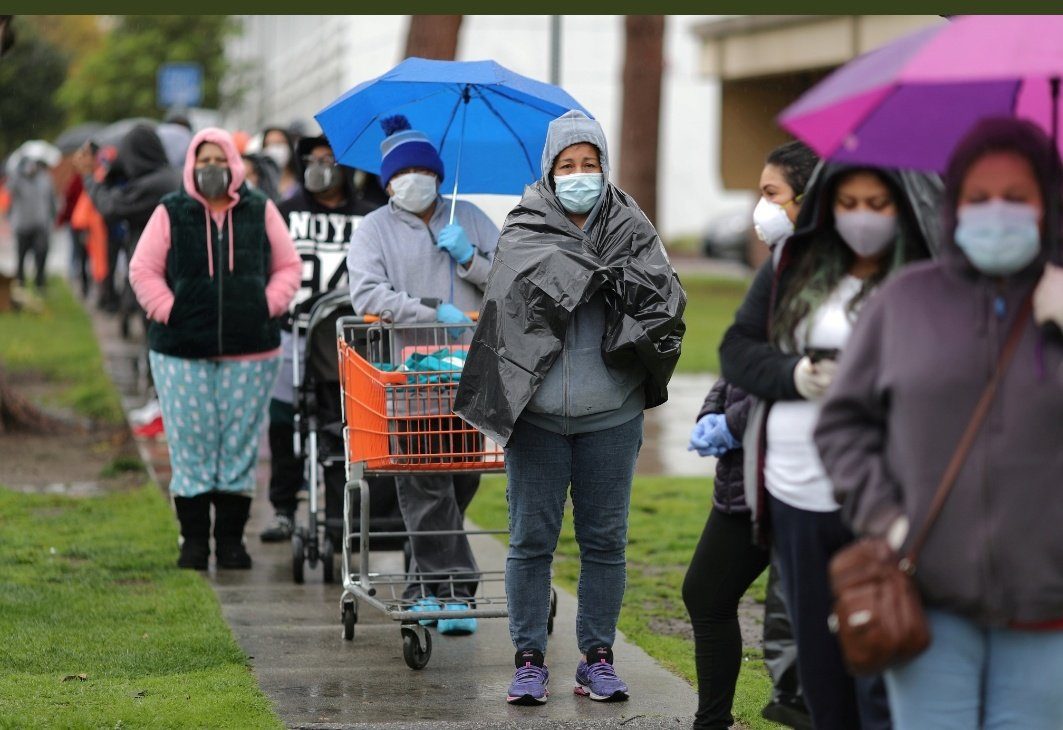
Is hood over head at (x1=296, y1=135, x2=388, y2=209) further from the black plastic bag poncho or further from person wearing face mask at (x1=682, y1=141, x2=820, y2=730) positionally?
person wearing face mask at (x1=682, y1=141, x2=820, y2=730)

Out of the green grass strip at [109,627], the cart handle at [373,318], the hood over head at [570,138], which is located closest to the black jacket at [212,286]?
the green grass strip at [109,627]

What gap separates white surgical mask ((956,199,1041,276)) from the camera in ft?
11.9

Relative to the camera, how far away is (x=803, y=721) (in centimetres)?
465

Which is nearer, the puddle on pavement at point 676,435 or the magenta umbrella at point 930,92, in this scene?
the magenta umbrella at point 930,92

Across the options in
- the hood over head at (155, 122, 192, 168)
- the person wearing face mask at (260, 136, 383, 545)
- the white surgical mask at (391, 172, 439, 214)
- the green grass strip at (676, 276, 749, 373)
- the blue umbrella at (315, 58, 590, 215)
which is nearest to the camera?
the white surgical mask at (391, 172, 439, 214)

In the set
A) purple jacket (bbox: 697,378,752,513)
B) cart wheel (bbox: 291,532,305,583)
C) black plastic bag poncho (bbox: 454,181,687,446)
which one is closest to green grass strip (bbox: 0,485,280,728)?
cart wheel (bbox: 291,532,305,583)

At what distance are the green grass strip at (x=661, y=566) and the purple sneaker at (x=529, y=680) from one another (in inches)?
27.9

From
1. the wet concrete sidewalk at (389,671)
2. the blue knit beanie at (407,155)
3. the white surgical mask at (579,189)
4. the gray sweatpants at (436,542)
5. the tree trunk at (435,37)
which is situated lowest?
the wet concrete sidewalk at (389,671)

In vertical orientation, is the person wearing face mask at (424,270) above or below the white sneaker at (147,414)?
above

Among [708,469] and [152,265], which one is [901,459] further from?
[708,469]

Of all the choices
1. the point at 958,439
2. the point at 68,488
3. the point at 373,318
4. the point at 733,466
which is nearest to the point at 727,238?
the point at 68,488

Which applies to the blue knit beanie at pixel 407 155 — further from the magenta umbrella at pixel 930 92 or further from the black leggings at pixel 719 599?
the magenta umbrella at pixel 930 92

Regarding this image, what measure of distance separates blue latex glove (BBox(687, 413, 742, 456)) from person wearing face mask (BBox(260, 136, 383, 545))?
12.6 ft

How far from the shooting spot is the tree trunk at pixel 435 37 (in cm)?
1452
